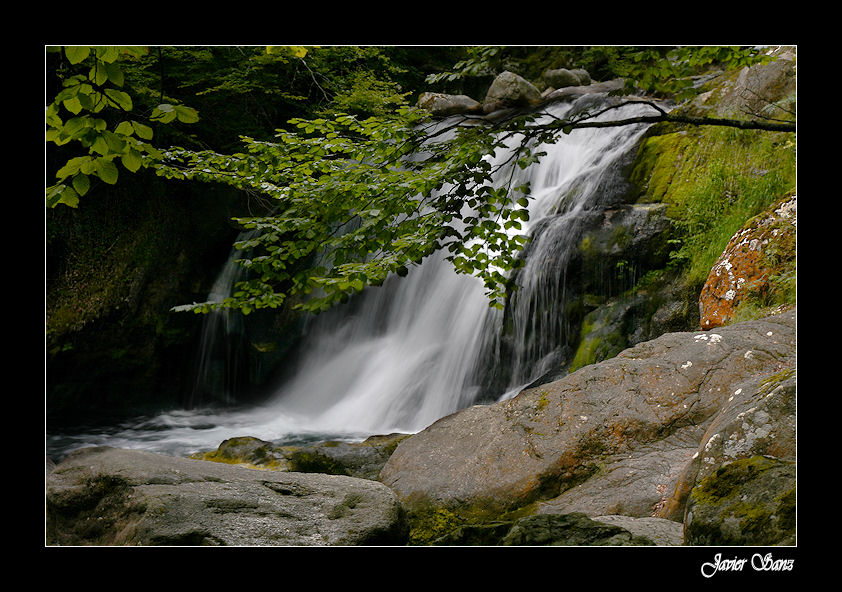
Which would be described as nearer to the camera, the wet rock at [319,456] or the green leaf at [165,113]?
the green leaf at [165,113]

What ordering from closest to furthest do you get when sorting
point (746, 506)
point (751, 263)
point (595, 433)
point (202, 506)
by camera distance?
point (746, 506) < point (202, 506) < point (595, 433) < point (751, 263)

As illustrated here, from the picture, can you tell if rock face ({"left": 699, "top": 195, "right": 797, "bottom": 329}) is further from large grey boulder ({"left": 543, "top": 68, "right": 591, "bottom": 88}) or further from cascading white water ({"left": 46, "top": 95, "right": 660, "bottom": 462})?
large grey boulder ({"left": 543, "top": 68, "right": 591, "bottom": 88})

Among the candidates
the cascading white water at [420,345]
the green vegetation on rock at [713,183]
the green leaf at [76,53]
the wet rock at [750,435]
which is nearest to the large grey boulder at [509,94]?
the cascading white water at [420,345]

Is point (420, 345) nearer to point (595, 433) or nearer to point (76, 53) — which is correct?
point (595, 433)

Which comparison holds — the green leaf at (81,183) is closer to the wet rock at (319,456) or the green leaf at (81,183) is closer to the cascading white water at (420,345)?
the wet rock at (319,456)

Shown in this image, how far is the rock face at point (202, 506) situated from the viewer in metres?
2.88

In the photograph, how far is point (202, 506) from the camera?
3.04 meters

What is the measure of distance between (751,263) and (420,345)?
16.8 feet

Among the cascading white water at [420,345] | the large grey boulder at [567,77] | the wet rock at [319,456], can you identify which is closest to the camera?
the wet rock at [319,456]

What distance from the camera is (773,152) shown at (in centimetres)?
697

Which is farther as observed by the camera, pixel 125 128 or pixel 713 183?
pixel 713 183

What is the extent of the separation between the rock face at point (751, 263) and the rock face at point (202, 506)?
414 cm

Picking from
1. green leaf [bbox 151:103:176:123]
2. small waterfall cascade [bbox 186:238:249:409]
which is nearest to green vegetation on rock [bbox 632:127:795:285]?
green leaf [bbox 151:103:176:123]
